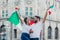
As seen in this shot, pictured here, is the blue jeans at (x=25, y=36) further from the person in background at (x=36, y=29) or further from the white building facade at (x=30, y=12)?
the white building facade at (x=30, y=12)

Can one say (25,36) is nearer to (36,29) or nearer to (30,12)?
(36,29)

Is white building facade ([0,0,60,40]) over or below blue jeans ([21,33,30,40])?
over

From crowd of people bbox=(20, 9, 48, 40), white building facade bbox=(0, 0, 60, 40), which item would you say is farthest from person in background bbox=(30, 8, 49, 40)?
white building facade bbox=(0, 0, 60, 40)

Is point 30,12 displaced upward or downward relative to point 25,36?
upward

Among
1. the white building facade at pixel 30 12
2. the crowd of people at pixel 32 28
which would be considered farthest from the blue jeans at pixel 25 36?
the white building facade at pixel 30 12

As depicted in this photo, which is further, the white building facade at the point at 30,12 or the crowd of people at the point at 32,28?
the white building facade at the point at 30,12

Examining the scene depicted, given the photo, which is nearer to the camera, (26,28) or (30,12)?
(26,28)

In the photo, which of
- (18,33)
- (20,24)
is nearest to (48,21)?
(18,33)

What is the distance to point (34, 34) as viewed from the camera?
4207 millimetres

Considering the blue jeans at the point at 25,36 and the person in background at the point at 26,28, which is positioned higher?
the person in background at the point at 26,28

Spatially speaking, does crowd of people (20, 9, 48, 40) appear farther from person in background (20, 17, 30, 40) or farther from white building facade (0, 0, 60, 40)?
white building facade (0, 0, 60, 40)

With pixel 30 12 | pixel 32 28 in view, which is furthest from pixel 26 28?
pixel 30 12

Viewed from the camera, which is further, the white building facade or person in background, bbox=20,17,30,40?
the white building facade

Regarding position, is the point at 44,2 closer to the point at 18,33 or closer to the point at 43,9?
the point at 43,9
